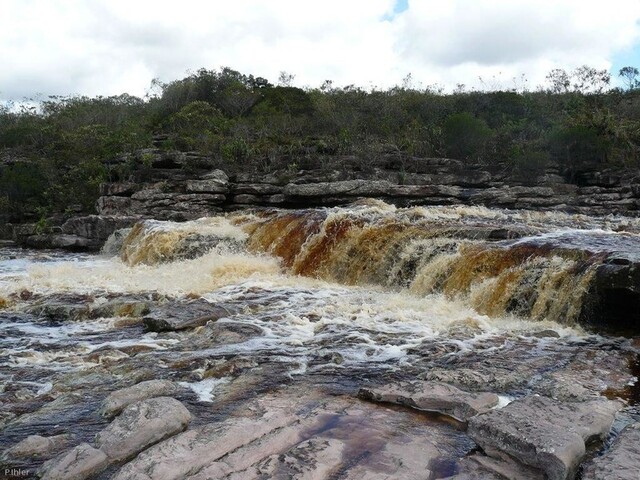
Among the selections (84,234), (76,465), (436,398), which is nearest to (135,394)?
(76,465)

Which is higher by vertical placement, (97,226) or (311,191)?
(311,191)

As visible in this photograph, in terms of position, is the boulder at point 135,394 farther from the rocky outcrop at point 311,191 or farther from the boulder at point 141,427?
the rocky outcrop at point 311,191

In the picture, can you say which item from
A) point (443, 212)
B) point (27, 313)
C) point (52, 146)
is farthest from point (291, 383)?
point (52, 146)

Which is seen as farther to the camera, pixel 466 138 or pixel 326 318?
pixel 466 138

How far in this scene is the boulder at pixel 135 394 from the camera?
4.30 meters

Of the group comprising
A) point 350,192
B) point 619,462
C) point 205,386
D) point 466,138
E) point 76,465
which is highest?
point 466,138

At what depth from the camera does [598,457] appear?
3324mm

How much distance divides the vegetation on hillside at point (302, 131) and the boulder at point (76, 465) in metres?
19.7

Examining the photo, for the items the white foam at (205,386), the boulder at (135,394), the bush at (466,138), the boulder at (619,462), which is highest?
the bush at (466,138)

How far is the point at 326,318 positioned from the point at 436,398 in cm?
337

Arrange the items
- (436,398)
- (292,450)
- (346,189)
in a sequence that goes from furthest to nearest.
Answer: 1. (346,189)
2. (436,398)
3. (292,450)

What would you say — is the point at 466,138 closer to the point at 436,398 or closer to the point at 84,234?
the point at 84,234

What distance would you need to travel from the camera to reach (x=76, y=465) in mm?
3297

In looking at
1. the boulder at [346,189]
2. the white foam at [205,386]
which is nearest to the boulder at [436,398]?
the white foam at [205,386]
